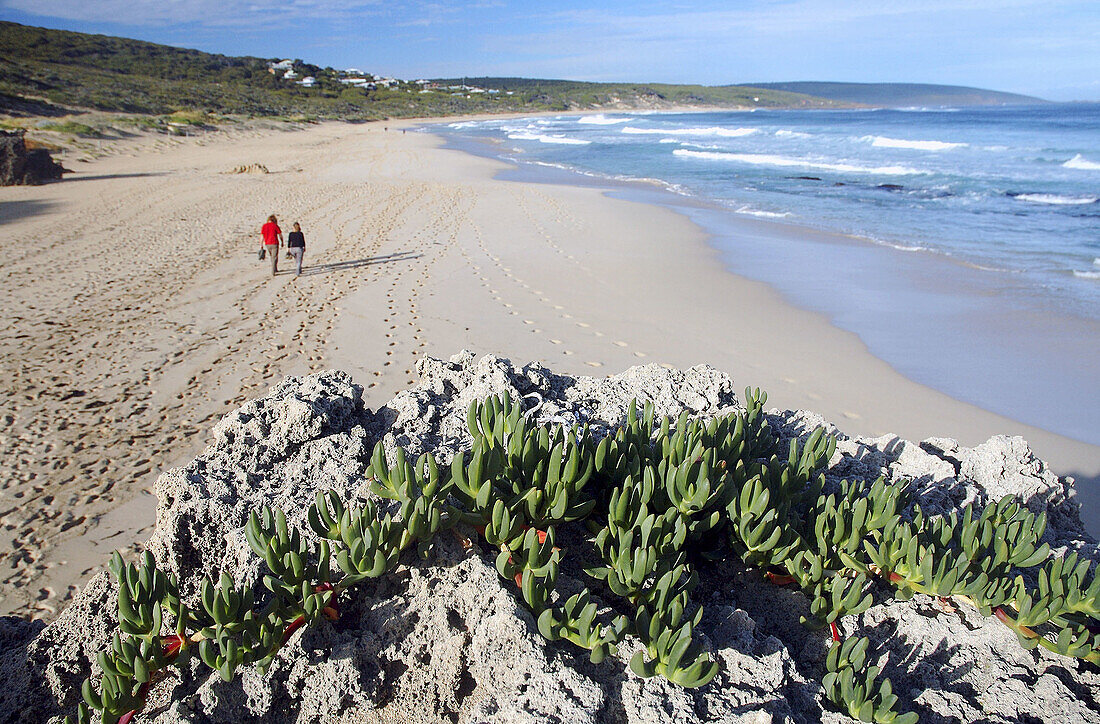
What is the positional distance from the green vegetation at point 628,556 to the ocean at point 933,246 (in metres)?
4.75

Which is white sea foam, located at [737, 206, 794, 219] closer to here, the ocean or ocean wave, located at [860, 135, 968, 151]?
the ocean

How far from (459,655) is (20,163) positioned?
2143 centimetres

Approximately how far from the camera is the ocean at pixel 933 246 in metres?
7.08

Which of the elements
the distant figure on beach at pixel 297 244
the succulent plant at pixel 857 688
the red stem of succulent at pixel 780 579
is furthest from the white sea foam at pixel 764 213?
the succulent plant at pixel 857 688

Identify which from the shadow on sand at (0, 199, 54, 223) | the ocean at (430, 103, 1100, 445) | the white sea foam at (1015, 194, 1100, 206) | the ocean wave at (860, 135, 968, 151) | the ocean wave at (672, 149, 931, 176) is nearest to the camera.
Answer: the ocean at (430, 103, 1100, 445)

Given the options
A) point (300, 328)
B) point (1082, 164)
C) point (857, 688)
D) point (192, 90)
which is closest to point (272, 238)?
point (300, 328)

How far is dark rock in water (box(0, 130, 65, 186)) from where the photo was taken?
55.8 feet

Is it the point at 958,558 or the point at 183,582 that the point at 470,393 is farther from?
the point at 958,558

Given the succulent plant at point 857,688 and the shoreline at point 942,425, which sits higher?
the succulent plant at point 857,688

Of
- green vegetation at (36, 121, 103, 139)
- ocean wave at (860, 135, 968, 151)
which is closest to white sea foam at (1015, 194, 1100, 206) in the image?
ocean wave at (860, 135, 968, 151)

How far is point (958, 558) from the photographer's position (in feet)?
6.63

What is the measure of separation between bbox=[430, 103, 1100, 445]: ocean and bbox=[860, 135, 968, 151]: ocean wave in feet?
13.9

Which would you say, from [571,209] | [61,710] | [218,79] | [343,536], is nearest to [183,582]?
[61,710]

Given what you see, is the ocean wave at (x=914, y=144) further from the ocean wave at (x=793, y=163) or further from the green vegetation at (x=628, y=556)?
the green vegetation at (x=628, y=556)
